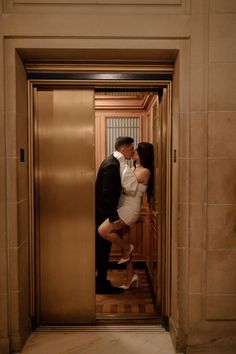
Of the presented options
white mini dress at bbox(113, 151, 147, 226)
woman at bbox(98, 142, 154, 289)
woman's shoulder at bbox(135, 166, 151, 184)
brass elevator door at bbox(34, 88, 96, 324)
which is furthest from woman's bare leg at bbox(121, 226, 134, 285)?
brass elevator door at bbox(34, 88, 96, 324)

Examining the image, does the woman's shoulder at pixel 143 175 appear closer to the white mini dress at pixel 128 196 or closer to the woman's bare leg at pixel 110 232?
the white mini dress at pixel 128 196

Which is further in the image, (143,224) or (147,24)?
(143,224)

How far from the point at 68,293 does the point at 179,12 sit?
262cm

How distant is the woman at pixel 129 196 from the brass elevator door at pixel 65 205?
74 cm

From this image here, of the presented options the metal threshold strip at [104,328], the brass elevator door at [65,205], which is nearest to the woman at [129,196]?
the brass elevator door at [65,205]

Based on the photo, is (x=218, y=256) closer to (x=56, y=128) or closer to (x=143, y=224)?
(x=56, y=128)

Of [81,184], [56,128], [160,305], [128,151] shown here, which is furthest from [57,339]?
[128,151]

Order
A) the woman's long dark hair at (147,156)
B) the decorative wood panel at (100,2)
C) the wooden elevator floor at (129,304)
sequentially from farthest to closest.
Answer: the woman's long dark hair at (147,156) < the wooden elevator floor at (129,304) < the decorative wood panel at (100,2)

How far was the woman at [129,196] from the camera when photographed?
4090 mm

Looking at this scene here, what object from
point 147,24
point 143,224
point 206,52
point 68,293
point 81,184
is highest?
point 147,24

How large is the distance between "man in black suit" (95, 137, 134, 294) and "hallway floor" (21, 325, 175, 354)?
955mm

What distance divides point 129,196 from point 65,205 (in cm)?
99

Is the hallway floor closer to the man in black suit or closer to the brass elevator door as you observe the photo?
the brass elevator door

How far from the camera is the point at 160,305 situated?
3.56 meters
